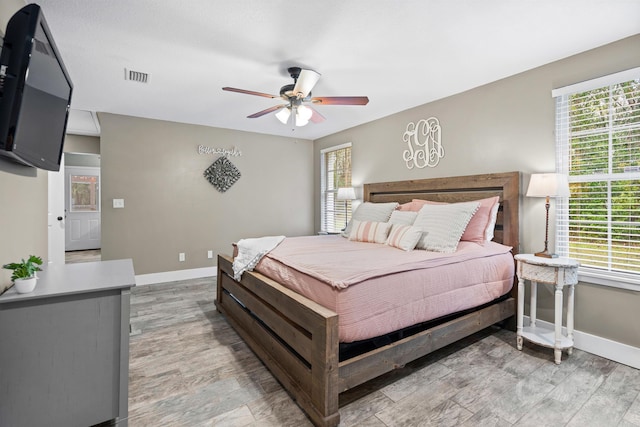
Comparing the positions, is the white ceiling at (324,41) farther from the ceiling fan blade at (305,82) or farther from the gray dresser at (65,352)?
the gray dresser at (65,352)

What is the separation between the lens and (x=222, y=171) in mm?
A: 5074

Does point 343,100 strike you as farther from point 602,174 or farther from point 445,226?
point 602,174

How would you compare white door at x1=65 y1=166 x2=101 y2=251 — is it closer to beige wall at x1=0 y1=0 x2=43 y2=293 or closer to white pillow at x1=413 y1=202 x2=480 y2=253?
beige wall at x1=0 y1=0 x2=43 y2=293

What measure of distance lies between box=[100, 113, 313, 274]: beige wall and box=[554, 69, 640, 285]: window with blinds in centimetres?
416

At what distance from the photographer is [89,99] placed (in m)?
3.69

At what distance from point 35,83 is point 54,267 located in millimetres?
1209

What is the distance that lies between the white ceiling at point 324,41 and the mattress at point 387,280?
5.53 ft

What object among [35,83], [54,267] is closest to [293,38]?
[35,83]

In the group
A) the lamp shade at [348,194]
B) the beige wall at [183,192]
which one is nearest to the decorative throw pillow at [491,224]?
the lamp shade at [348,194]

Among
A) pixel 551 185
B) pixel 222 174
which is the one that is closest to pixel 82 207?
pixel 222 174

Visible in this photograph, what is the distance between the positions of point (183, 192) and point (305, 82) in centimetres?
301

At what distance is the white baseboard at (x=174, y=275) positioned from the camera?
451 centimetres

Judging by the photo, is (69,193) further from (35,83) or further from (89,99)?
(35,83)

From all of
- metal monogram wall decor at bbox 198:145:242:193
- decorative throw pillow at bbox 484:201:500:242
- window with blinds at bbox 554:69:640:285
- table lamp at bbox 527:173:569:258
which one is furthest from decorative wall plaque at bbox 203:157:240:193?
window with blinds at bbox 554:69:640:285
